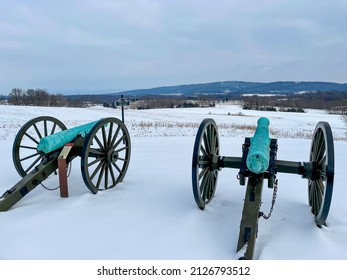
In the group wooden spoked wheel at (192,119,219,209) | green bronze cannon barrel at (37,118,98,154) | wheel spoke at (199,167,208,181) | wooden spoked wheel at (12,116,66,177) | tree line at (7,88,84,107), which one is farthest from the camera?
tree line at (7,88,84,107)

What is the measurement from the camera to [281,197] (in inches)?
165

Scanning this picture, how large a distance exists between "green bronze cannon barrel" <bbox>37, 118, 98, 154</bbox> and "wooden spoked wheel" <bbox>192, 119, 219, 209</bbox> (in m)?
1.91

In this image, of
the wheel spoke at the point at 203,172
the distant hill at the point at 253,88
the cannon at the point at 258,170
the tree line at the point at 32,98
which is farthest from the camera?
the distant hill at the point at 253,88

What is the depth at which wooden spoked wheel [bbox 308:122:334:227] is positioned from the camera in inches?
107

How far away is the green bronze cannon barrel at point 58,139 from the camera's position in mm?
3909

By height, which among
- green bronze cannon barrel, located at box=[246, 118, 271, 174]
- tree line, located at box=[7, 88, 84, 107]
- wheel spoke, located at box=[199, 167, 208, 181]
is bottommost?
wheel spoke, located at box=[199, 167, 208, 181]

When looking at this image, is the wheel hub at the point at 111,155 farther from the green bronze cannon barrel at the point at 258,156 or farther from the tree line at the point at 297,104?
the tree line at the point at 297,104

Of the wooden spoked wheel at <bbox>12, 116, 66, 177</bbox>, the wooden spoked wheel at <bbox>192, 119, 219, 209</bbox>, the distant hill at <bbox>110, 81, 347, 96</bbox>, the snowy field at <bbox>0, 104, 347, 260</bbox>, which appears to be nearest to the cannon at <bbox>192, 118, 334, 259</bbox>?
the wooden spoked wheel at <bbox>192, 119, 219, 209</bbox>

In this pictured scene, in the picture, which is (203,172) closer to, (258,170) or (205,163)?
(205,163)

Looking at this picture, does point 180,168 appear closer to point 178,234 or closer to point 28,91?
point 178,234

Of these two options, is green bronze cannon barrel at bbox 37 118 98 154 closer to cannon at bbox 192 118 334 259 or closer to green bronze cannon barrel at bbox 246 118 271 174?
cannon at bbox 192 118 334 259

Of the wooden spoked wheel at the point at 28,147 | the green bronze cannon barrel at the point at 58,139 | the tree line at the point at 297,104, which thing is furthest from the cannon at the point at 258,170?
the tree line at the point at 297,104

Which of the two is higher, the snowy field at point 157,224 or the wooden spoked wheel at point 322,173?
the wooden spoked wheel at point 322,173

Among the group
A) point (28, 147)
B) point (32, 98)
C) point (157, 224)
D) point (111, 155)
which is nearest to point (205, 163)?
point (157, 224)
